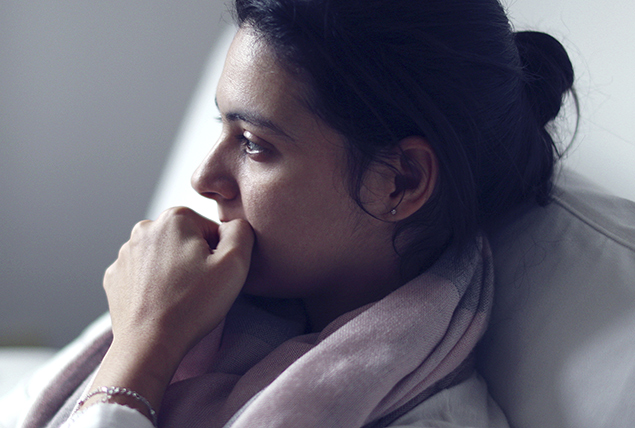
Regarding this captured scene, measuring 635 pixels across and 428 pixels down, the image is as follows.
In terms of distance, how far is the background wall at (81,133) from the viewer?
158 centimetres

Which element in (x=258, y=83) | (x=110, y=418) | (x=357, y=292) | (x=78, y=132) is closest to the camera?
(x=110, y=418)

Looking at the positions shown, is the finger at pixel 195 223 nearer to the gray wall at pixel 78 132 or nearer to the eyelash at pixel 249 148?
the eyelash at pixel 249 148

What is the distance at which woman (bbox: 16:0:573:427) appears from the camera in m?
0.62

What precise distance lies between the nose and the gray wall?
1.05 metres

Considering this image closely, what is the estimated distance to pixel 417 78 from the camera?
636mm

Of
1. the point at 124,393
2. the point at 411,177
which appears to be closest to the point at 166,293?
the point at 124,393

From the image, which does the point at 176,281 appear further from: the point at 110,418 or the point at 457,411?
the point at 457,411

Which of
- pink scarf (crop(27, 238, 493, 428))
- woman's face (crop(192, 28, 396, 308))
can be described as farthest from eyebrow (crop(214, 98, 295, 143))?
pink scarf (crop(27, 238, 493, 428))

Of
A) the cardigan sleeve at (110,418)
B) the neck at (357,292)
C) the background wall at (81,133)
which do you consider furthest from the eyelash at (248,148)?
the background wall at (81,133)

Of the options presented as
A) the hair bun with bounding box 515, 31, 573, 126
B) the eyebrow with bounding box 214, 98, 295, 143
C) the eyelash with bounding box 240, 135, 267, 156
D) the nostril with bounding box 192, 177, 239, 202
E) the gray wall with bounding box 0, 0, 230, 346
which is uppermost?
the hair bun with bounding box 515, 31, 573, 126

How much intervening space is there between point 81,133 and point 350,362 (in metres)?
1.42

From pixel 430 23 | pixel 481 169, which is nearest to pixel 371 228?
pixel 481 169

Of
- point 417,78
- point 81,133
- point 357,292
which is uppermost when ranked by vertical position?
point 417,78

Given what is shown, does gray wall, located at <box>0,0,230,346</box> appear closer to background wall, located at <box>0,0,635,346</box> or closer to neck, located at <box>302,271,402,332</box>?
background wall, located at <box>0,0,635,346</box>
